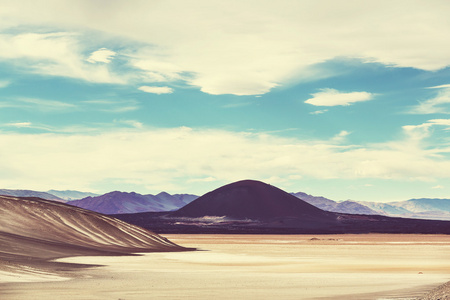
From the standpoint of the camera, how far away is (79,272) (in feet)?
115

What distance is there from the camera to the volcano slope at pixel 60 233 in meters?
48.1

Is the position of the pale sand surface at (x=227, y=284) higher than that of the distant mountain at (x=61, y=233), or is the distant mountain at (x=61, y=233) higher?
the distant mountain at (x=61, y=233)

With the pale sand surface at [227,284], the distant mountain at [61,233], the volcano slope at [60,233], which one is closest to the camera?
the pale sand surface at [227,284]

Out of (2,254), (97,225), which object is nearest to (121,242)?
(97,225)

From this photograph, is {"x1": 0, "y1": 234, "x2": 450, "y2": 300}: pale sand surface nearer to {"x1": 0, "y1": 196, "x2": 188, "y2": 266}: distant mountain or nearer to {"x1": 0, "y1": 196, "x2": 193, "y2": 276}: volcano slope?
{"x1": 0, "y1": 196, "x2": 193, "y2": 276}: volcano slope

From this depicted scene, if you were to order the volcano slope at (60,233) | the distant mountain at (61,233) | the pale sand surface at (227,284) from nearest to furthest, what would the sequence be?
the pale sand surface at (227,284), the volcano slope at (60,233), the distant mountain at (61,233)

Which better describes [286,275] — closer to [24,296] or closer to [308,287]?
[308,287]

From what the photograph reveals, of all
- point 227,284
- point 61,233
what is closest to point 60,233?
point 61,233

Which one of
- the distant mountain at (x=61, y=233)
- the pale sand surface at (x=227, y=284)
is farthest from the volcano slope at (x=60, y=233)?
the pale sand surface at (x=227, y=284)

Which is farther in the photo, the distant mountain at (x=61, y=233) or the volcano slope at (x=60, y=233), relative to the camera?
the distant mountain at (x=61, y=233)

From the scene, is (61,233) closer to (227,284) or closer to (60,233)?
(60,233)

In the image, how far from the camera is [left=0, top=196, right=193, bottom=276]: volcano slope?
48.1 m

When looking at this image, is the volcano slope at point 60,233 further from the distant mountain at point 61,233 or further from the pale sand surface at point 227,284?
the pale sand surface at point 227,284

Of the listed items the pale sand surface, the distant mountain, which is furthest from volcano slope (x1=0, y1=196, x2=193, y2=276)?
the pale sand surface
